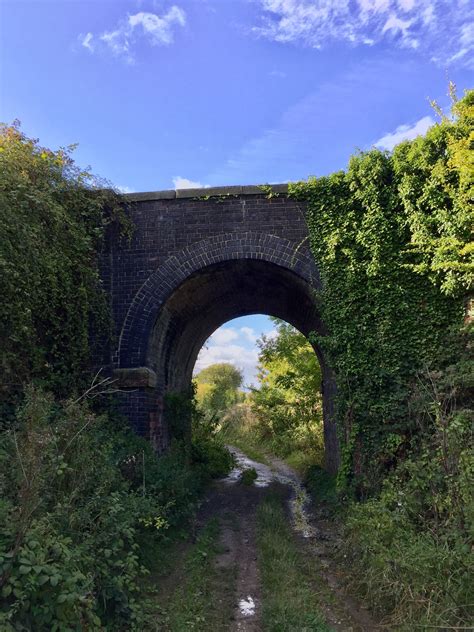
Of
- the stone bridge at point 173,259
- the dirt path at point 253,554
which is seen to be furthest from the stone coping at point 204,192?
the dirt path at point 253,554

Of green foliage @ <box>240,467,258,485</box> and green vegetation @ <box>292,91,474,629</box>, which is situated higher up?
green vegetation @ <box>292,91,474,629</box>

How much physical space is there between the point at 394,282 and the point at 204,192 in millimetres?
3885

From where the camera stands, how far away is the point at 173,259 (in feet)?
28.7

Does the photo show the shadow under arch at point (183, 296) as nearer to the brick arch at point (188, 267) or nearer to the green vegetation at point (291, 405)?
the brick arch at point (188, 267)

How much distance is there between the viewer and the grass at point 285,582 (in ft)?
13.4

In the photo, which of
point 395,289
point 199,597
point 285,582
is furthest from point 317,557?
point 395,289

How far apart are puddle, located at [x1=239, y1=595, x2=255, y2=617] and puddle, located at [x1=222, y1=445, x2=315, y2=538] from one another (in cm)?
252

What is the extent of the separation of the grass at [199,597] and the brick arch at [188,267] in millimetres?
3711

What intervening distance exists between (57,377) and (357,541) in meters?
4.93

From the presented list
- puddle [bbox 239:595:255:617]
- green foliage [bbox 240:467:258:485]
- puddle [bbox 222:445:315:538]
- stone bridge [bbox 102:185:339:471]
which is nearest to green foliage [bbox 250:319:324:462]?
puddle [bbox 222:445:315:538]

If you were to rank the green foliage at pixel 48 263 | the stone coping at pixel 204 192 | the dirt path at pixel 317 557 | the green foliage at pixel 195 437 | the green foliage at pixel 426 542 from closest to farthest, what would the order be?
the green foliage at pixel 426 542 → the dirt path at pixel 317 557 → the green foliage at pixel 48 263 → the stone coping at pixel 204 192 → the green foliage at pixel 195 437

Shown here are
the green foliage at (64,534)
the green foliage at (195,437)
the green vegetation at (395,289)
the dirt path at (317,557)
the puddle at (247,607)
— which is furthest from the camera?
the green foliage at (195,437)

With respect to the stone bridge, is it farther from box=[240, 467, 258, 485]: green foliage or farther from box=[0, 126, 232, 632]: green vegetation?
box=[240, 467, 258, 485]: green foliage

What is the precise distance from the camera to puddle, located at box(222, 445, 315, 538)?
7.79m
